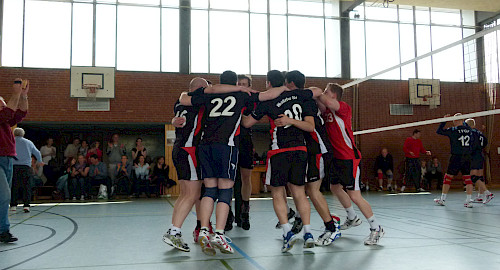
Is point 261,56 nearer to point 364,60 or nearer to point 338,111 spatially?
point 364,60

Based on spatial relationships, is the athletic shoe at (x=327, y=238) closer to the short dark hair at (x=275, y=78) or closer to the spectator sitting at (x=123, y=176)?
the short dark hair at (x=275, y=78)

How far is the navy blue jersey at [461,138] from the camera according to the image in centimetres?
879

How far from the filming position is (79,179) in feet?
41.5

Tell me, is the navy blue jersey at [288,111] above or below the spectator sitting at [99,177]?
above

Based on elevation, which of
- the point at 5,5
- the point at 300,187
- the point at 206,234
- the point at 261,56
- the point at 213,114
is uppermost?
the point at 5,5

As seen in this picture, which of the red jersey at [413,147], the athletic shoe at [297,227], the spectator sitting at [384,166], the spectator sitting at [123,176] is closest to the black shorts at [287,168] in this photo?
the athletic shoe at [297,227]

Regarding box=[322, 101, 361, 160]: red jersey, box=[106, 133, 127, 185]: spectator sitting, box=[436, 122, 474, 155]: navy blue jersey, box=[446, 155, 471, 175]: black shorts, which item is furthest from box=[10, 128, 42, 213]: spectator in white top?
box=[446, 155, 471, 175]: black shorts

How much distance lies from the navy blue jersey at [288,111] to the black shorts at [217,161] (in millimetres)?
492

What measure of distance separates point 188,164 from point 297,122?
1273mm

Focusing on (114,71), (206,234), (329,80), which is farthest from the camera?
(329,80)

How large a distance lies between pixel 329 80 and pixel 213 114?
13232 millimetres

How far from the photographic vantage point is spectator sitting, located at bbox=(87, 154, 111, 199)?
1268 centimetres

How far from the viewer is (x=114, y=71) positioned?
48.1 feet

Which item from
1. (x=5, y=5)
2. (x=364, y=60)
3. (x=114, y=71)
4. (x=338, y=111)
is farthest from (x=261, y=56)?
(x=338, y=111)
